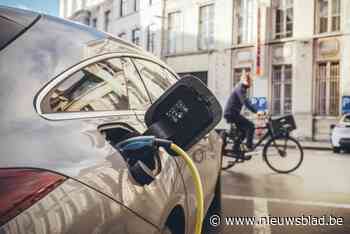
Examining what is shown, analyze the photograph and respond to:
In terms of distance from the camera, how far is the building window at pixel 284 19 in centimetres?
1914

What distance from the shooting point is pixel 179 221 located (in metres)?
1.96

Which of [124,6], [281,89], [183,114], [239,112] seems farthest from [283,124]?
[281,89]

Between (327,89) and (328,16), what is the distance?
327 cm

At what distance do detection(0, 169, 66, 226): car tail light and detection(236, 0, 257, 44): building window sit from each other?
65.7ft

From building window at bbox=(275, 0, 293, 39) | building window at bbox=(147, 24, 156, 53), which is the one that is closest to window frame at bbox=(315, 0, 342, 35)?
building window at bbox=(275, 0, 293, 39)

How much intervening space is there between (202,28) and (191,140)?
21.7 meters

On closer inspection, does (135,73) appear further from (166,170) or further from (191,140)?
(191,140)

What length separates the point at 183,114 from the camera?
134 cm

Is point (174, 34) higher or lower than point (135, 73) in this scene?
higher

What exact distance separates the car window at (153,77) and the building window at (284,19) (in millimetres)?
17622

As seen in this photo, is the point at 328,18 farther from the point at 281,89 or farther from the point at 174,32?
the point at 174,32

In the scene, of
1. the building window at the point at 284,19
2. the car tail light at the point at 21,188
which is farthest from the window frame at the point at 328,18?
the car tail light at the point at 21,188

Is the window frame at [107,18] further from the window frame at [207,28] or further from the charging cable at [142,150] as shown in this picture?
the charging cable at [142,150]

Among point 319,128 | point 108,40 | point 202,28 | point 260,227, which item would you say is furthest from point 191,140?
point 202,28
